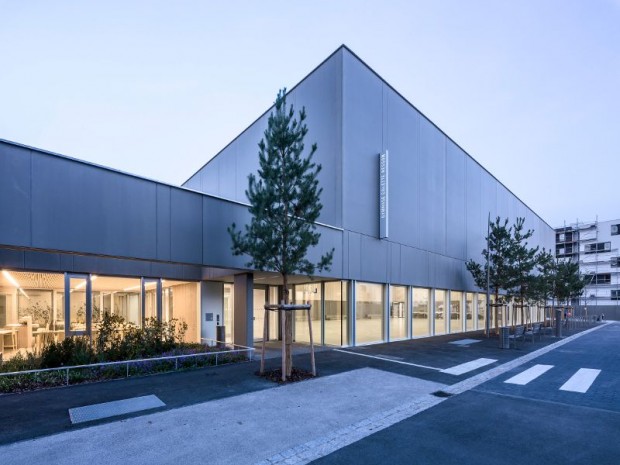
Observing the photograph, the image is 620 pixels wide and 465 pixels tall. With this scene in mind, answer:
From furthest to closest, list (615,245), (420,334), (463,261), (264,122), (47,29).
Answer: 1. (615,245)
2. (463,261)
3. (264,122)
4. (420,334)
5. (47,29)

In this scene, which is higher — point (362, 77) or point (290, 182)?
point (362, 77)

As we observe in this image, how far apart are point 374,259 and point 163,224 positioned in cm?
1054

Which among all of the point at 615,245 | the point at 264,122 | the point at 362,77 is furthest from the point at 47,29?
the point at 615,245

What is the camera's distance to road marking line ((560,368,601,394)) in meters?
9.52

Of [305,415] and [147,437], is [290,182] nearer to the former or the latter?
[305,415]

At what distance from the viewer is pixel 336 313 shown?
669 inches

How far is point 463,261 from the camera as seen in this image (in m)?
26.7

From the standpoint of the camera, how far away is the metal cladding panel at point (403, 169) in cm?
1978

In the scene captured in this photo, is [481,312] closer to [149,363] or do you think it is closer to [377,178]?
[377,178]

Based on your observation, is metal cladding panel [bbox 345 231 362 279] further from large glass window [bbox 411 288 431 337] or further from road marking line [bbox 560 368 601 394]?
road marking line [bbox 560 368 601 394]

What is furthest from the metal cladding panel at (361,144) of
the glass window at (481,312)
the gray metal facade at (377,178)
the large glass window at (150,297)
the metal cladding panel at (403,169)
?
the glass window at (481,312)

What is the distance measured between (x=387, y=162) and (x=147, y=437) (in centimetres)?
1561

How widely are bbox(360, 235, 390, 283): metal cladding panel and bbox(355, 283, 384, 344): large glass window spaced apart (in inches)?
18.9

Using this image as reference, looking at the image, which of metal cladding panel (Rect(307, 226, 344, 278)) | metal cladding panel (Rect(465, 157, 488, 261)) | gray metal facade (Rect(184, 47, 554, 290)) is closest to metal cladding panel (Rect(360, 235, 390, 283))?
gray metal facade (Rect(184, 47, 554, 290))
